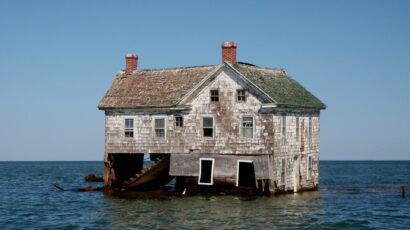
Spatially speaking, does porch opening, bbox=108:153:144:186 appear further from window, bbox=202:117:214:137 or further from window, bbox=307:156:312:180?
window, bbox=307:156:312:180

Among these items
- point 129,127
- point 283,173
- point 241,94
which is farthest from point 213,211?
point 129,127

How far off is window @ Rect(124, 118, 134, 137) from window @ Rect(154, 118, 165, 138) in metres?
1.87

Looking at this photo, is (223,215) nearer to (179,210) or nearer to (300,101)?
(179,210)

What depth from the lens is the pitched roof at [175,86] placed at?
1773 inches

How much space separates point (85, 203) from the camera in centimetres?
4509

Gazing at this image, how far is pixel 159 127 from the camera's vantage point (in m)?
46.1

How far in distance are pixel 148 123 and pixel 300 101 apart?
408 inches

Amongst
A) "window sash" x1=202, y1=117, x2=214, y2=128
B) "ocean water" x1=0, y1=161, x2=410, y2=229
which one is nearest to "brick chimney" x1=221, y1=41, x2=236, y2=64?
"window sash" x1=202, y1=117, x2=214, y2=128

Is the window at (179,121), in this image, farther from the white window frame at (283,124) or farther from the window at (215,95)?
the white window frame at (283,124)

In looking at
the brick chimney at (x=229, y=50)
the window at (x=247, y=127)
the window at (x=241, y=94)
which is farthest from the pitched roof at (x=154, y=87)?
the window at (x=247, y=127)

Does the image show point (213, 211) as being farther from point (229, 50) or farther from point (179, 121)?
point (229, 50)

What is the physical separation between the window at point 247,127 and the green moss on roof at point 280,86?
209cm

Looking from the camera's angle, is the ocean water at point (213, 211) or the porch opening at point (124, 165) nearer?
the ocean water at point (213, 211)

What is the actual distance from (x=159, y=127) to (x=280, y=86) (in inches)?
341
